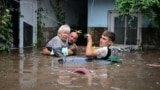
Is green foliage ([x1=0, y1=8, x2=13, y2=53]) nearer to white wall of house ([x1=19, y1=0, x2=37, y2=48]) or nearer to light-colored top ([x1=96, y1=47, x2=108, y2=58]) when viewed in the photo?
light-colored top ([x1=96, y1=47, x2=108, y2=58])

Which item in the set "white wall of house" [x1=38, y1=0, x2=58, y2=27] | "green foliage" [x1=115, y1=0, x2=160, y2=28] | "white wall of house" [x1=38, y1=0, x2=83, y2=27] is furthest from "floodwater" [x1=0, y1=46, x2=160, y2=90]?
"white wall of house" [x1=38, y1=0, x2=83, y2=27]

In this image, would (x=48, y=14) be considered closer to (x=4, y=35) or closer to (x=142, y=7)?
(x=142, y=7)

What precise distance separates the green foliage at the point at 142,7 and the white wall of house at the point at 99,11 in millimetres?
2522

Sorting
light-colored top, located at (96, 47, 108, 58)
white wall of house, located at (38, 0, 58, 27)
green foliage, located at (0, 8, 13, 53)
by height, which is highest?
white wall of house, located at (38, 0, 58, 27)

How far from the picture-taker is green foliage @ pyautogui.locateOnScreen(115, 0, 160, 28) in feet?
51.9

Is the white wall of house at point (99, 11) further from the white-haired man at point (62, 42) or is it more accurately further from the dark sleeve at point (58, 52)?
the dark sleeve at point (58, 52)

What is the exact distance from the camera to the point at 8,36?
11.2 m

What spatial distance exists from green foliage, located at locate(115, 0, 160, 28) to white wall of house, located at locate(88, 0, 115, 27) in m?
2.52

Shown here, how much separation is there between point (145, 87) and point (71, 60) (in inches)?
134

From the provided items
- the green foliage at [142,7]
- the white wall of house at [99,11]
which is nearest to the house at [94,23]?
the white wall of house at [99,11]

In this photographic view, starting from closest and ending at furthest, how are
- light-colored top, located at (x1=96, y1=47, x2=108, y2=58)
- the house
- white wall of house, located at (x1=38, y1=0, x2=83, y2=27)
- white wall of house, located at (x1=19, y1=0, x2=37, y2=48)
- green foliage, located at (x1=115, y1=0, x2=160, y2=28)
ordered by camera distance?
1. light-colored top, located at (x1=96, y1=47, x2=108, y2=58)
2. green foliage, located at (x1=115, y1=0, x2=160, y2=28)
3. white wall of house, located at (x1=19, y1=0, x2=37, y2=48)
4. the house
5. white wall of house, located at (x1=38, y1=0, x2=83, y2=27)

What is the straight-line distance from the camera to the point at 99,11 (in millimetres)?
19625

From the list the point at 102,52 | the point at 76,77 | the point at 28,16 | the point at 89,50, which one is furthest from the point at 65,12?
the point at 76,77

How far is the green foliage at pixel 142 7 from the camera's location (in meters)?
15.8
